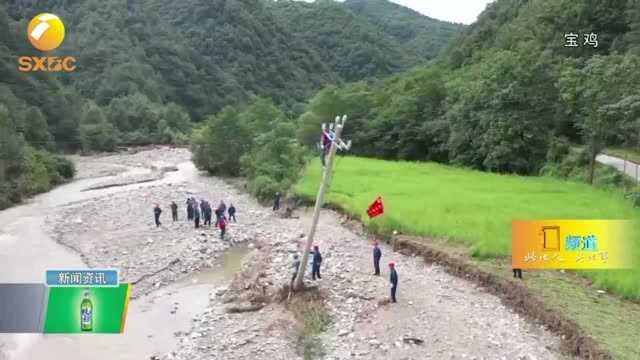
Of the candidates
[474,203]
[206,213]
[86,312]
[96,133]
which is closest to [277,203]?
[206,213]

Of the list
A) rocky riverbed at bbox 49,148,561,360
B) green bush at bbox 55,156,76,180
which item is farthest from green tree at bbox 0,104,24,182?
green bush at bbox 55,156,76,180

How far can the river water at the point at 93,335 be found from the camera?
19.1m

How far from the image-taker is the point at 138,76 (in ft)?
474

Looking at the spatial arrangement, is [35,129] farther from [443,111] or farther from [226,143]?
[443,111]

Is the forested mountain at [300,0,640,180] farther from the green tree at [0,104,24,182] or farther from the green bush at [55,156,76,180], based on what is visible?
the green tree at [0,104,24,182]

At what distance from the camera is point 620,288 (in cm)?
1995

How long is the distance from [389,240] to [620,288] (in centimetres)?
1172

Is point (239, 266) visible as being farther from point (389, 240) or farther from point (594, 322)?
point (594, 322)

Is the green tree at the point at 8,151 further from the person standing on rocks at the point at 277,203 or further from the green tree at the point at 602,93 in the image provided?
the green tree at the point at 602,93

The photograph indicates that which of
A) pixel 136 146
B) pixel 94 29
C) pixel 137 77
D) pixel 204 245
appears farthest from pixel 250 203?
pixel 94 29

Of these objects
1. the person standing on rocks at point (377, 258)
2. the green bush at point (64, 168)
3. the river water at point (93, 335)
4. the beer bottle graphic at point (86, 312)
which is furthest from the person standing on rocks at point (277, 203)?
the beer bottle graphic at point (86, 312)

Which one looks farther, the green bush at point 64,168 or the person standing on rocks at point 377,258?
the green bush at point 64,168

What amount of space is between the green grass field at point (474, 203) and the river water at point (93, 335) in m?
9.06

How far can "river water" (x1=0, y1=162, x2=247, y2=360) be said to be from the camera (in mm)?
19125
